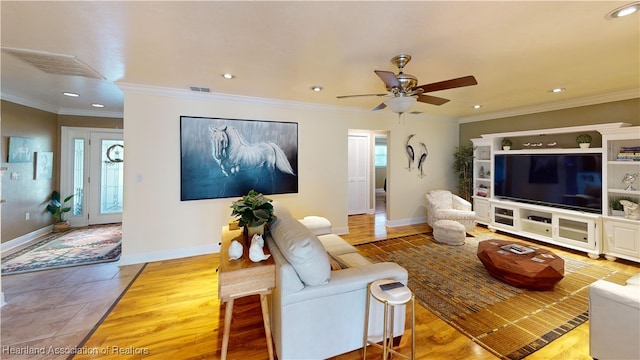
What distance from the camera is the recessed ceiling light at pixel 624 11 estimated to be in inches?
66.7

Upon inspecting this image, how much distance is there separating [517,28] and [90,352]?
4209 mm

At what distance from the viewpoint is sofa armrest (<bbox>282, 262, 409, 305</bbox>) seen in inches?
64.4

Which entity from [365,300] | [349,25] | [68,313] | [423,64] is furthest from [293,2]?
[68,313]

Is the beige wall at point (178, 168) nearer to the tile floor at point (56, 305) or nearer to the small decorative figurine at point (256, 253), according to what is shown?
the tile floor at point (56, 305)

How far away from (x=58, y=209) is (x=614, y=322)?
25.7ft

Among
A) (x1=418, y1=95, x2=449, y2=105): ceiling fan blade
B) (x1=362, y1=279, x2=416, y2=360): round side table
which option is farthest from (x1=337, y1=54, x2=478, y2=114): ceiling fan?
(x1=362, y1=279, x2=416, y2=360): round side table

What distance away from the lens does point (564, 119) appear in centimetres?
441

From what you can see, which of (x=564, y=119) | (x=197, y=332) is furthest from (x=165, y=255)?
(x=564, y=119)

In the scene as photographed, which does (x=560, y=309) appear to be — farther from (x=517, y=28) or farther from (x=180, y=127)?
(x=180, y=127)

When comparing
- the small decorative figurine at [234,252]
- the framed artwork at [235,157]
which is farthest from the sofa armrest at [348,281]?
the framed artwork at [235,157]

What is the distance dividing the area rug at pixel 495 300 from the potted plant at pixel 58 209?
20.0 feet

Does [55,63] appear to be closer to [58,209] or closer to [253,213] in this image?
[253,213]

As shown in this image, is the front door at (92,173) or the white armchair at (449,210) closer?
the white armchair at (449,210)

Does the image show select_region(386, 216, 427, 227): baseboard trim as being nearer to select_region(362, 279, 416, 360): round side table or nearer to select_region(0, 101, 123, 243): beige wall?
select_region(362, 279, 416, 360): round side table
